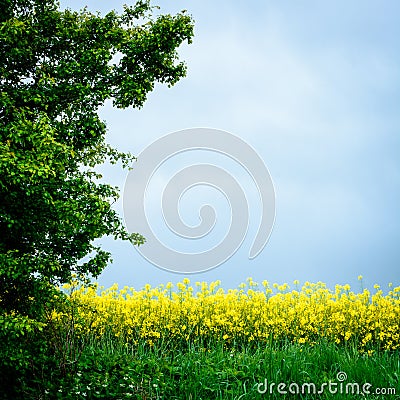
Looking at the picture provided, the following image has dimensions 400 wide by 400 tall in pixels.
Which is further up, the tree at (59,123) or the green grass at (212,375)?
the tree at (59,123)

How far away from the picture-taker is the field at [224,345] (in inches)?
270

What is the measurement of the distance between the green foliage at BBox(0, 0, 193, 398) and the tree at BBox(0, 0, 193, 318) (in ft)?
0.05

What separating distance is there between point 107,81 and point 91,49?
1.66 ft

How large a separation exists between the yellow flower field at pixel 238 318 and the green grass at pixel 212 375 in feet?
3.66

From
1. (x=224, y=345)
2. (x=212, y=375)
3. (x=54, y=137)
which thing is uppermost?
(x=54, y=137)

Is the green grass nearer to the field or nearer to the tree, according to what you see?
the field

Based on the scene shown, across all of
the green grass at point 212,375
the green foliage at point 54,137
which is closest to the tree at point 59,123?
the green foliage at point 54,137

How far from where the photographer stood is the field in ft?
22.5

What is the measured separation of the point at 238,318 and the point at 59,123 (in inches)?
174

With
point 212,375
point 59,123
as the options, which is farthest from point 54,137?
point 212,375

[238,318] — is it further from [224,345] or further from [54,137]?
[54,137]

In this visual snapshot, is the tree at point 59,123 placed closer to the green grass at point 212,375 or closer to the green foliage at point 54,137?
the green foliage at point 54,137

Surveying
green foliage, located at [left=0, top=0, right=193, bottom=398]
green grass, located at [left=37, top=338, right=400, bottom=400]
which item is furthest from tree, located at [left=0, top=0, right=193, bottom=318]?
green grass, located at [left=37, top=338, right=400, bottom=400]

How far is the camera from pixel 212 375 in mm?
7039
